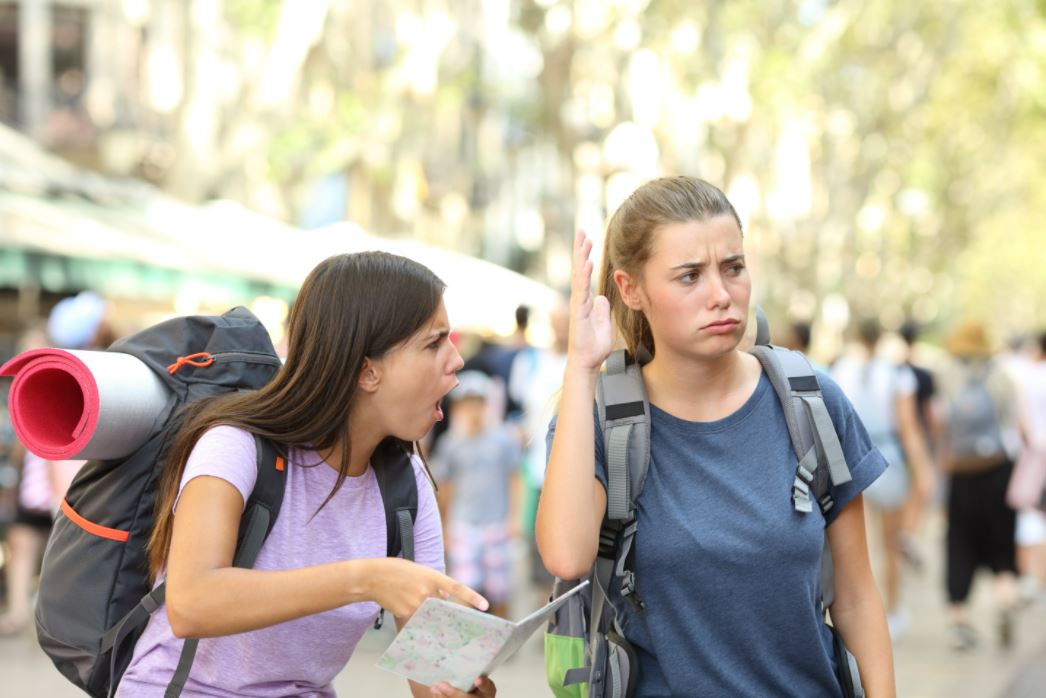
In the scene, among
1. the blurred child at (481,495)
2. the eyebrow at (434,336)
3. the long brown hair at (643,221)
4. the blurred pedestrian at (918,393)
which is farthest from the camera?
the blurred pedestrian at (918,393)

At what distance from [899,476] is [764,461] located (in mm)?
7889

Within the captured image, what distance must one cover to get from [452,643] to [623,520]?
0.53 metres

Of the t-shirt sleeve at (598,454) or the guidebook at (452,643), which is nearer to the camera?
the guidebook at (452,643)

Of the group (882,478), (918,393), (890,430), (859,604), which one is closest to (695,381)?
(859,604)

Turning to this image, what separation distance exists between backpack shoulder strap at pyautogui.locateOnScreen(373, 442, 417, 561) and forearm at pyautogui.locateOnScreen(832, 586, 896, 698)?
0.86 metres

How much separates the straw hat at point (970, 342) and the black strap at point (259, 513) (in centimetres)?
898

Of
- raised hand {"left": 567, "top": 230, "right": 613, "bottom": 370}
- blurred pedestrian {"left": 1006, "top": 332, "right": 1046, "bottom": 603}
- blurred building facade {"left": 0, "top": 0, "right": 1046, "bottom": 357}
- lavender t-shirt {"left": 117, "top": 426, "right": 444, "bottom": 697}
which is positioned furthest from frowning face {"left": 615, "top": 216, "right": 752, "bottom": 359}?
blurred building facade {"left": 0, "top": 0, "right": 1046, "bottom": 357}

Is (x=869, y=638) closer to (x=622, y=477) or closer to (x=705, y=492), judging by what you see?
(x=705, y=492)

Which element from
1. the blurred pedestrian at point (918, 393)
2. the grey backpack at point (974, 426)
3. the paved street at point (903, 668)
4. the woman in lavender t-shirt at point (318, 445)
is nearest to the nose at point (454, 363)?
the woman in lavender t-shirt at point (318, 445)

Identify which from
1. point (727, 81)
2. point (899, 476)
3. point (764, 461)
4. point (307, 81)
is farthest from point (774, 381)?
point (727, 81)

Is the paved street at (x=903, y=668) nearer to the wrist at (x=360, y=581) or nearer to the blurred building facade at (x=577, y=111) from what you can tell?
the blurred building facade at (x=577, y=111)

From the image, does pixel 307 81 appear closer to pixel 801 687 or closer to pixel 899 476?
pixel 899 476

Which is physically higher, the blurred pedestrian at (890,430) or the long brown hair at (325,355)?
the long brown hair at (325,355)

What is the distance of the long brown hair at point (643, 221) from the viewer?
332cm
